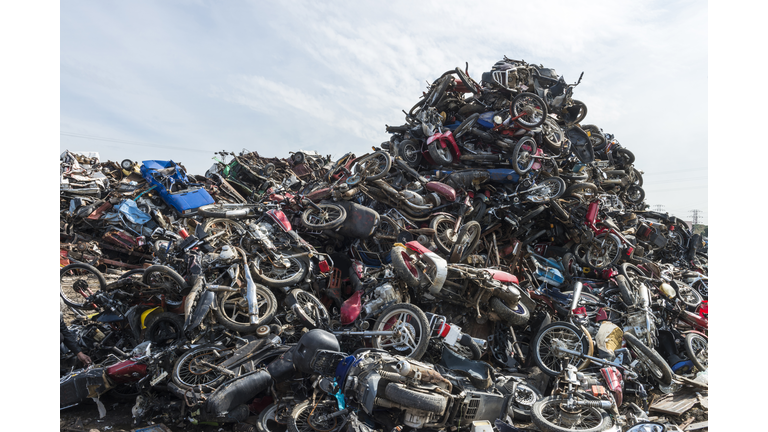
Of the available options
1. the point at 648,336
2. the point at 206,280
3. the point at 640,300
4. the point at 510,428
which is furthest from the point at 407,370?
the point at 640,300

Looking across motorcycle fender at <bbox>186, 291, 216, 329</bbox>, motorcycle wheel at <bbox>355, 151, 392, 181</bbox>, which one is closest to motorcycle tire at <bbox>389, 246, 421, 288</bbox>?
motorcycle fender at <bbox>186, 291, 216, 329</bbox>

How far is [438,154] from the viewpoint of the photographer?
11.7 metres

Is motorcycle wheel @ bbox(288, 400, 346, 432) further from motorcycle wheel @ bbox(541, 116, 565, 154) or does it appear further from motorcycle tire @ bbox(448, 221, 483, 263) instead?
motorcycle wheel @ bbox(541, 116, 565, 154)

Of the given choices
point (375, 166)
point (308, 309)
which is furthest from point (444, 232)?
point (308, 309)

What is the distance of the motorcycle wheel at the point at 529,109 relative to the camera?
11773 millimetres

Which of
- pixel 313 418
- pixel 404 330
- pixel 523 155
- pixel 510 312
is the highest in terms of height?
pixel 523 155

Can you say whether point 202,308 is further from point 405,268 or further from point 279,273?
point 405,268

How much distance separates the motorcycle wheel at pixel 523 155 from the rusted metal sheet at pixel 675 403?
6.34 metres

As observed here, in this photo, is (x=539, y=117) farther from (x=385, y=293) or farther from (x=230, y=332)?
(x=230, y=332)

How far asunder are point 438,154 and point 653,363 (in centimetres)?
735

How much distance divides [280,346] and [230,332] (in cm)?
Result: 103

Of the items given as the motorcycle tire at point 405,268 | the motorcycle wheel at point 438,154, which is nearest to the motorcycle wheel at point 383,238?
the motorcycle tire at point 405,268

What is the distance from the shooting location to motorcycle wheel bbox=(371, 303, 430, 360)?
589 centimetres

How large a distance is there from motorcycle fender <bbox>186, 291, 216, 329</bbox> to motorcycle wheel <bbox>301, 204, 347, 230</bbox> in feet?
10.2
